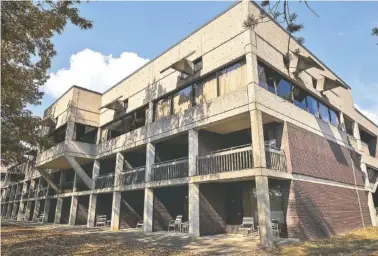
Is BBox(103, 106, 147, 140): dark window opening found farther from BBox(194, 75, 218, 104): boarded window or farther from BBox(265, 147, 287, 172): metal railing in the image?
BBox(265, 147, 287, 172): metal railing

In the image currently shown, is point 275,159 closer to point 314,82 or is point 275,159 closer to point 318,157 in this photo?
point 318,157

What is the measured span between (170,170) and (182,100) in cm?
411

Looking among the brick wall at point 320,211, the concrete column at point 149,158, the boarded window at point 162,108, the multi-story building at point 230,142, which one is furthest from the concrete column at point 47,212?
the brick wall at point 320,211

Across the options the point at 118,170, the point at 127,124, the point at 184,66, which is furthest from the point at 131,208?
the point at 184,66

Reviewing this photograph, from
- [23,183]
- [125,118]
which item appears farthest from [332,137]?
[23,183]

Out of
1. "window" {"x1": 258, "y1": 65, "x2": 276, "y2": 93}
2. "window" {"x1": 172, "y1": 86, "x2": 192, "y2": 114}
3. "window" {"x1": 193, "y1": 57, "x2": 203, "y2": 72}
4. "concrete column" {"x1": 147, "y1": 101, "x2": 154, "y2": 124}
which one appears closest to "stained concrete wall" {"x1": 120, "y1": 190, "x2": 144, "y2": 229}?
"concrete column" {"x1": 147, "y1": 101, "x2": 154, "y2": 124}

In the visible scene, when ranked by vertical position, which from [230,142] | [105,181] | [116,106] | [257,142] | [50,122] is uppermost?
[50,122]

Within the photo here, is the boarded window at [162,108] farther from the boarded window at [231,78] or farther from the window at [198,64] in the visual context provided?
the boarded window at [231,78]

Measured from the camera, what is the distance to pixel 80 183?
2430 centimetres

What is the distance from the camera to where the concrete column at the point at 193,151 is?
14609 millimetres

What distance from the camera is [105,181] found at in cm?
2180

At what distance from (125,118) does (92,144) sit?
4390mm

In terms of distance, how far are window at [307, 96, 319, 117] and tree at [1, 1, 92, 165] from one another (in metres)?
13.2

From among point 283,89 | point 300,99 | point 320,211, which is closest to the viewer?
point 320,211
